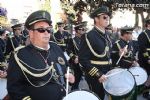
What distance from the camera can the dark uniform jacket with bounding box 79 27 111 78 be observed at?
22.7 ft

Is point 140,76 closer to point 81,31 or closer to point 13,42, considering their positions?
point 81,31

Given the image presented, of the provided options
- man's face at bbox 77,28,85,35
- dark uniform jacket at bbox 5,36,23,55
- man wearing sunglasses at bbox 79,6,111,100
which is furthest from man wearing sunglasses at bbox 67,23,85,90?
Result: man wearing sunglasses at bbox 79,6,111,100

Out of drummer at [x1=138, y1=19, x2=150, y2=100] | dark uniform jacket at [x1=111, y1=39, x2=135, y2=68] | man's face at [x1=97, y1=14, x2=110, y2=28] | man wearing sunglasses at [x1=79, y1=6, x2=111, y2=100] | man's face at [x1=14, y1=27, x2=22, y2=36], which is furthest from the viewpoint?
man's face at [x1=14, y1=27, x2=22, y2=36]

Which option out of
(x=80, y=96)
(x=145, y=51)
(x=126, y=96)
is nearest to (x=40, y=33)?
(x=80, y=96)

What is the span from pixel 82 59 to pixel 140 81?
8.69 ft

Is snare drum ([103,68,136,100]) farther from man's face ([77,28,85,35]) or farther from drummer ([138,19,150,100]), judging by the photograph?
man's face ([77,28,85,35])

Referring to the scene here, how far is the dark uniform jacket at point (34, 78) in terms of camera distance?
14.7 ft

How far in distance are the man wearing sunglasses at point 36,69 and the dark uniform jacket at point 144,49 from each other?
18.4 feet

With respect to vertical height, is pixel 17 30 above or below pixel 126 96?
above

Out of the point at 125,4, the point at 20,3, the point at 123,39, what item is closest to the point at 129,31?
the point at 123,39

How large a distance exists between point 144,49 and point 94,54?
3.55 meters

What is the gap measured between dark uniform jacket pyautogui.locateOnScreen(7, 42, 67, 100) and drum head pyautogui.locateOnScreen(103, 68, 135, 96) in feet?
6.50

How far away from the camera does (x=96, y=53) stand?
702cm

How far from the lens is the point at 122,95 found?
6695 mm
